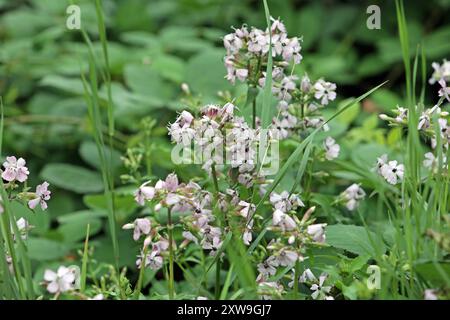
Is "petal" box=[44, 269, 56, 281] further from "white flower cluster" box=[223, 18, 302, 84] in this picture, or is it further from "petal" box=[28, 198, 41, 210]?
"white flower cluster" box=[223, 18, 302, 84]

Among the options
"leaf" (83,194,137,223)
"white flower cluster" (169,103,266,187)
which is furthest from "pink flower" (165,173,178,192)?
"leaf" (83,194,137,223)

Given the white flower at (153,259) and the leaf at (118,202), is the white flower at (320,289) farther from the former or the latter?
→ the leaf at (118,202)

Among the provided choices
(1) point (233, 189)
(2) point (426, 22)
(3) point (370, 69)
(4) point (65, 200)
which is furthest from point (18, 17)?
(1) point (233, 189)

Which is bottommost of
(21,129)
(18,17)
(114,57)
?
(21,129)

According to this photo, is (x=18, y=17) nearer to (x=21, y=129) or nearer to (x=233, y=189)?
(x=21, y=129)

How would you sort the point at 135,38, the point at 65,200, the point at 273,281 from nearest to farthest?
the point at 273,281 < the point at 65,200 < the point at 135,38
